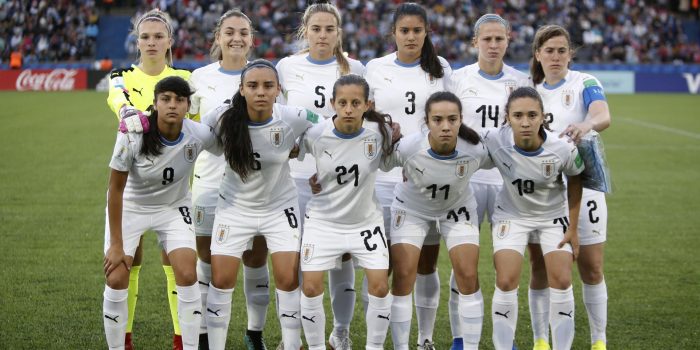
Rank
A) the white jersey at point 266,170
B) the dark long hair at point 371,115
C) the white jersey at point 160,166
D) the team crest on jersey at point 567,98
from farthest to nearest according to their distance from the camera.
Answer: the team crest on jersey at point 567,98, the white jersey at point 266,170, the dark long hair at point 371,115, the white jersey at point 160,166

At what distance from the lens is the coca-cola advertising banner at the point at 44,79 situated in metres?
30.4

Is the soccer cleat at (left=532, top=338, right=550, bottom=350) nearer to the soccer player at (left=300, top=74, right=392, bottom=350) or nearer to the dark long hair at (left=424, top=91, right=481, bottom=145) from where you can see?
the soccer player at (left=300, top=74, right=392, bottom=350)

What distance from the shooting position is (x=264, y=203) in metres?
5.75

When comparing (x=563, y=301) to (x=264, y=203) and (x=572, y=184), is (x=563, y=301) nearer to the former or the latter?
(x=572, y=184)

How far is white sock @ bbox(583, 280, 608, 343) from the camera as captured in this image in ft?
19.9

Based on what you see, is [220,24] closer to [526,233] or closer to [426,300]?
[426,300]

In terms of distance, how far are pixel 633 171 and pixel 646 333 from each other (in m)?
9.11

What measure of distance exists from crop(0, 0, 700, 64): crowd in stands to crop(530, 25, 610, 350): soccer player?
26.7 meters

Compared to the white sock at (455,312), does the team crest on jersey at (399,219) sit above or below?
above

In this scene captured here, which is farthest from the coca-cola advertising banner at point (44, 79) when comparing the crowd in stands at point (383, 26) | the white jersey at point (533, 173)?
the white jersey at point (533, 173)

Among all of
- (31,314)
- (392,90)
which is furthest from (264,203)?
(31,314)

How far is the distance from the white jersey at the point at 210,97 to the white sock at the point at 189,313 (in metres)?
0.94

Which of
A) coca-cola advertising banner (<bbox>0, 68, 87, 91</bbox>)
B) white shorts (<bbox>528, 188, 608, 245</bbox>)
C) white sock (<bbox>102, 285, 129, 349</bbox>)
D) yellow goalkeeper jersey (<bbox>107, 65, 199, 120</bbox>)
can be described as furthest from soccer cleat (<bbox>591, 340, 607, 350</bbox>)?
coca-cola advertising banner (<bbox>0, 68, 87, 91</bbox>)

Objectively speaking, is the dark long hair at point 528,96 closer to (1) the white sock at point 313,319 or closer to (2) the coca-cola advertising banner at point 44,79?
(1) the white sock at point 313,319
